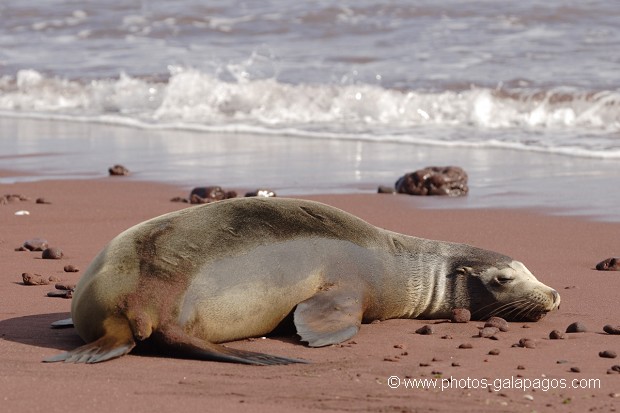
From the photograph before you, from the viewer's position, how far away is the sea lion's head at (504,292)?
5.82 m

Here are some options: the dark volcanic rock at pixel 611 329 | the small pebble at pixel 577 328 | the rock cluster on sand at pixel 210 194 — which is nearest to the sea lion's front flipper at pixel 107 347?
the small pebble at pixel 577 328

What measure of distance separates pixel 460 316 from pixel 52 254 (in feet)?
8.44

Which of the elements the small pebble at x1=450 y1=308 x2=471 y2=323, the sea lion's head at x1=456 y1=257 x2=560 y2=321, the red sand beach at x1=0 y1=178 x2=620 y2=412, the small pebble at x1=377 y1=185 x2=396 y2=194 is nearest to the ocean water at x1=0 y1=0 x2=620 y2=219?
the small pebble at x1=377 y1=185 x2=396 y2=194

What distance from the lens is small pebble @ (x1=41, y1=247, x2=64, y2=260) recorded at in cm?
705

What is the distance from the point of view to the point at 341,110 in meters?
15.8

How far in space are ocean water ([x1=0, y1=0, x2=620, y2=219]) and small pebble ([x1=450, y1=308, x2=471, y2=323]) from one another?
3.14 meters

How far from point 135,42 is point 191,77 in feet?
19.8

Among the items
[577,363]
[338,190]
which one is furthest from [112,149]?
[577,363]

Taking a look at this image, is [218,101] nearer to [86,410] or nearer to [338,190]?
[338,190]

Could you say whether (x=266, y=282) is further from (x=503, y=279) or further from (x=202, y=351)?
(x=503, y=279)

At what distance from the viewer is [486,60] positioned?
18594mm

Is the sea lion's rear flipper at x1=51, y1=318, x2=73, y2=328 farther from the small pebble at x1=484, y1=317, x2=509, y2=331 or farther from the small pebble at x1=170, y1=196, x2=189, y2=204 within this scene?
the small pebble at x1=170, y1=196, x2=189, y2=204

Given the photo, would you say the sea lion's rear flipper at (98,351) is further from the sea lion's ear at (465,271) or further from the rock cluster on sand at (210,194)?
the rock cluster on sand at (210,194)

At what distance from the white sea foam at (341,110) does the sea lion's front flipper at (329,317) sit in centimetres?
682
